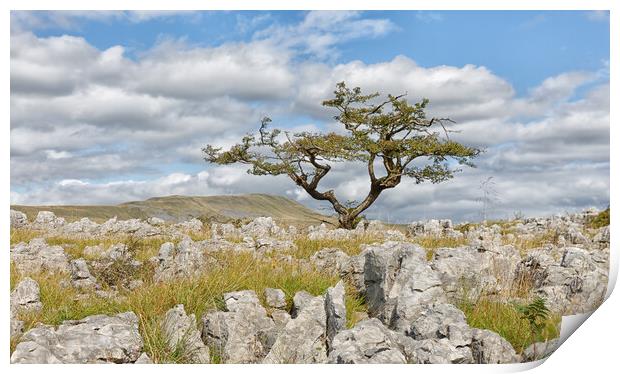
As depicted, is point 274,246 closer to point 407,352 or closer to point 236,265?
point 236,265

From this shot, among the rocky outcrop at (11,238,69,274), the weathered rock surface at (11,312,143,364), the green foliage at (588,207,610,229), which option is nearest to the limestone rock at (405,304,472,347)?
the weathered rock surface at (11,312,143,364)

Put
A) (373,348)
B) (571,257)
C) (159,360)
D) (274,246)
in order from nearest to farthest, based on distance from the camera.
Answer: (373,348) < (159,360) < (571,257) < (274,246)

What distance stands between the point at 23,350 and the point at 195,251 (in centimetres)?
552

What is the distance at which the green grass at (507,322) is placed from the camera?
8.33 m

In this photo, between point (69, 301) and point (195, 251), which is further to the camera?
point (195, 251)

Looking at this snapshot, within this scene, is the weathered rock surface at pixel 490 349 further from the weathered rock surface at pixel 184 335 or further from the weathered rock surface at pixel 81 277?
the weathered rock surface at pixel 81 277

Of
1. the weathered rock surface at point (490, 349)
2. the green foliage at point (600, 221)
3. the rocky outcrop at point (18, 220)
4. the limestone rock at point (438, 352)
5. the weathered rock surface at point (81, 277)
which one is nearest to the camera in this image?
the limestone rock at point (438, 352)

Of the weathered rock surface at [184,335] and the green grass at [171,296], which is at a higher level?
the green grass at [171,296]

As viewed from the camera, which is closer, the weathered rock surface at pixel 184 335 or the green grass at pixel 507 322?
the weathered rock surface at pixel 184 335

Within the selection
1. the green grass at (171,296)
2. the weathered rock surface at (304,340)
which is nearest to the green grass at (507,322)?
the green grass at (171,296)

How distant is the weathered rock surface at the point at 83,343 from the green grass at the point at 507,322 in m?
4.69

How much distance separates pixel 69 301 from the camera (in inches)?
382

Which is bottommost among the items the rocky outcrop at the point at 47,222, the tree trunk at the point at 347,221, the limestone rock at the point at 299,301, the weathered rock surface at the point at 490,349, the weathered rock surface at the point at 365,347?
the weathered rock surface at the point at 490,349
